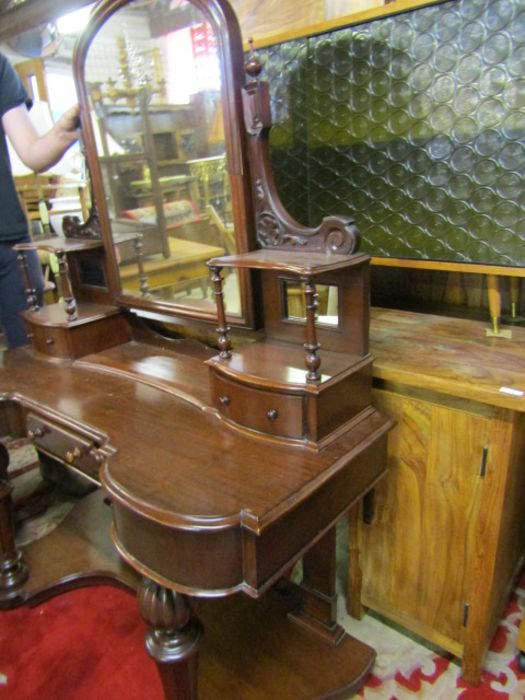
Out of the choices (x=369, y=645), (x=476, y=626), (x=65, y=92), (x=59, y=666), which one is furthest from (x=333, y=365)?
(x=65, y=92)

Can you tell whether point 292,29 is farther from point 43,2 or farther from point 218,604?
point 43,2

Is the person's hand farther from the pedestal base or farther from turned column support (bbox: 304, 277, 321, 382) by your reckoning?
the pedestal base

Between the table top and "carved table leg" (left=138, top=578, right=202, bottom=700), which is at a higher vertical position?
the table top

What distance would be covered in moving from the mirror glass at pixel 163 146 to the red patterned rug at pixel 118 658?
3.26ft

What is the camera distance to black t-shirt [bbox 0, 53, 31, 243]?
164 cm

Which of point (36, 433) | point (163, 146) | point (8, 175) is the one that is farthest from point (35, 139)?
point (36, 433)

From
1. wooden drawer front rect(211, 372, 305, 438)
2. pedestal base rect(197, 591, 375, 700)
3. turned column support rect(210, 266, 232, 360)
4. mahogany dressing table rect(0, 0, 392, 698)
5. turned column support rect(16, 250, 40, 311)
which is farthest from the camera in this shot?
turned column support rect(16, 250, 40, 311)

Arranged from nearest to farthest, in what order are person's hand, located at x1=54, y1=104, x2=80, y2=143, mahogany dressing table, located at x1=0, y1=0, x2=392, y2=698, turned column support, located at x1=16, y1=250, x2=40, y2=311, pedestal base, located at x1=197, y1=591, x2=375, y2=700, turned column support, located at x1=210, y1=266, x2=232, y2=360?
mahogany dressing table, located at x1=0, y1=0, x2=392, y2=698, turned column support, located at x1=210, y1=266, x2=232, y2=360, pedestal base, located at x1=197, y1=591, x2=375, y2=700, person's hand, located at x1=54, y1=104, x2=80, y2=143, turned column support, located at x1=16, y1=250, x2=40, y2=311

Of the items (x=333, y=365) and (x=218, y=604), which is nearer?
(x=333, y=365)

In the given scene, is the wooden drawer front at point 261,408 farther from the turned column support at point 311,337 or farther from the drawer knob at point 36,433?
the drawer knob at point 36,433

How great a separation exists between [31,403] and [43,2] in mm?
2231

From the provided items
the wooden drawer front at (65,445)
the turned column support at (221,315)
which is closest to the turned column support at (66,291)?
the wooden drawer front at (65,445)

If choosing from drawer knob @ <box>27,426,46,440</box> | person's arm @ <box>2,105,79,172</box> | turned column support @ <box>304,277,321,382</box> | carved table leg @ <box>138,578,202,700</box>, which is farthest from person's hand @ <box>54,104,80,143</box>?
carved table leg @ <box>138,578,202,700</box>

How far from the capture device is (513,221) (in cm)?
109
